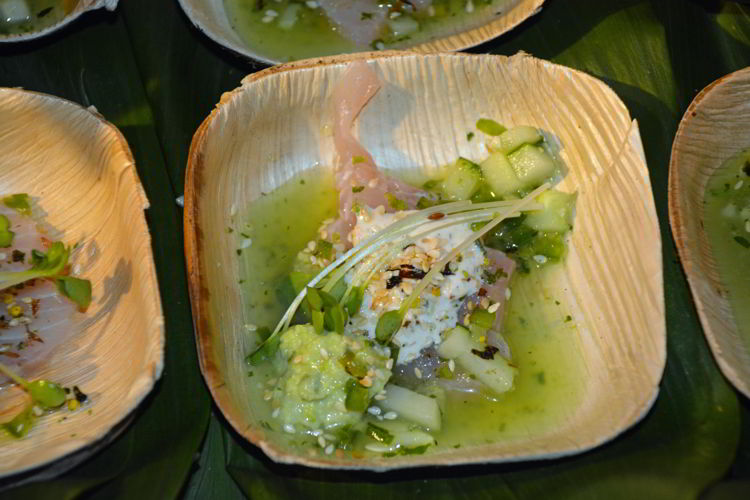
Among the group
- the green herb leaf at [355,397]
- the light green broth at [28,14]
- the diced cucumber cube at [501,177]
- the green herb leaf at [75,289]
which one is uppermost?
the light green broth at [28,14]

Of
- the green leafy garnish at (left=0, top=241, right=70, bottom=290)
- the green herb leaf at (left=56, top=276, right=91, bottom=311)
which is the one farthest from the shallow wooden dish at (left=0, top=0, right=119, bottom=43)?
the green herb leaf at (left=56, top=276, right=91, bottom=311)

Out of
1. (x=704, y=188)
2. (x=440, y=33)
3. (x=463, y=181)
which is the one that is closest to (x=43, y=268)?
(x=463, y=181)

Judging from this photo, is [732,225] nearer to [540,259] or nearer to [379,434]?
[540,259]

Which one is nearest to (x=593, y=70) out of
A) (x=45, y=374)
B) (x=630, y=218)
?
(x=630, y=218)

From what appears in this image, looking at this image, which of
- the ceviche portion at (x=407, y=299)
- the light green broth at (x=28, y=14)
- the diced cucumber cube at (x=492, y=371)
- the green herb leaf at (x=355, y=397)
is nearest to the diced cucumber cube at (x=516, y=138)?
the ceviche portion at (x=407, y=299)

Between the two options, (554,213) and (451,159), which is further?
(451,159)

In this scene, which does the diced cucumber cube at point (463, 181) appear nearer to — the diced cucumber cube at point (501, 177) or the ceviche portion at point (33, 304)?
the diced cucumber cube at point (501, 177)

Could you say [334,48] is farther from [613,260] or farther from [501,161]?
[613,260]
